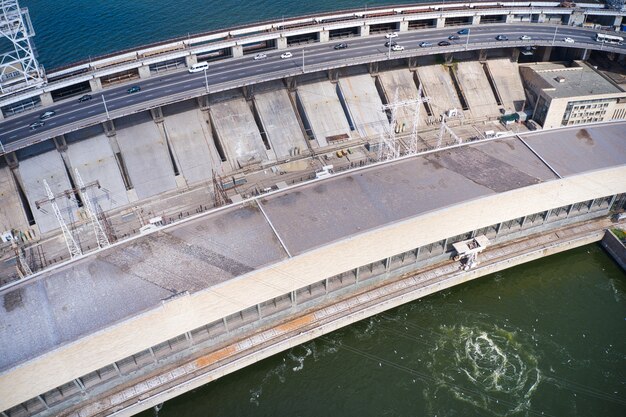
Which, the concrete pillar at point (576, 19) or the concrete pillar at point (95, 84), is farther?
the concrete pillar at point (576, 19)

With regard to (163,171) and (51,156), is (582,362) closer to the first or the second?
(163,171)

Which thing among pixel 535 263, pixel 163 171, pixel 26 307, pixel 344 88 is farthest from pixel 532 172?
pixel 26 307

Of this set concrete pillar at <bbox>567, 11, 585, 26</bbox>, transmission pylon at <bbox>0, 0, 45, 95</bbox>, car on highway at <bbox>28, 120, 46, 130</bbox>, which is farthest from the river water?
concrete pillar at <bbox>567, 11, 585, 26</bbox>

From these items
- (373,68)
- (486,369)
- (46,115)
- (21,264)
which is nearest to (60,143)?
(46,115)

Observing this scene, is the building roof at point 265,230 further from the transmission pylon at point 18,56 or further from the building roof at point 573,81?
the transmission pylon at point 18,56

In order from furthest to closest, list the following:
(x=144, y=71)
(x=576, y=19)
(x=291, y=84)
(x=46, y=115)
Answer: (x=576, y=19) < (x=291, y=84) < (x=144, y=71) < (x=46, y=115)

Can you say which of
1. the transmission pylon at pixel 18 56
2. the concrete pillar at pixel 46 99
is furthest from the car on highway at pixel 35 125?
the transmission pylon at pixel 18 56

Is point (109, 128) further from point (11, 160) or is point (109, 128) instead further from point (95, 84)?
point (11, 160)
